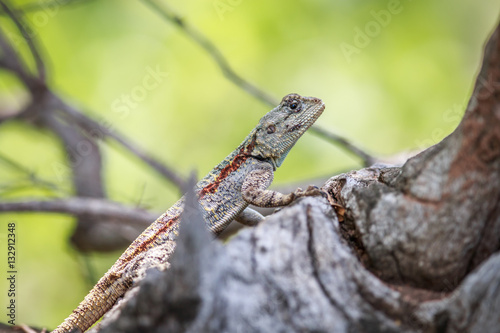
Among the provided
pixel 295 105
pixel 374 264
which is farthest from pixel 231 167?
pixel 374 264

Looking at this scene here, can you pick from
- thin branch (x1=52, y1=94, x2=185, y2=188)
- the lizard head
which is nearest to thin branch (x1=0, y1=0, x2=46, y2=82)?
thin branch (x1=52, y1=94, x2=185, y2=188)

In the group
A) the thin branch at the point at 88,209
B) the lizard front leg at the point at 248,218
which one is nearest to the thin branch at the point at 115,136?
the thin branch at the point at 88,209

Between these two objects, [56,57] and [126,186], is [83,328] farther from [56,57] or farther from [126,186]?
[56,57]

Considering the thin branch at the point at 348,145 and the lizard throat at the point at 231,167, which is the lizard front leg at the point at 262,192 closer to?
the lizard throat at the point at 231,167

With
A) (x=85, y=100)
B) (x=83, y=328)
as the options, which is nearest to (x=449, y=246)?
(x=83, y=328)

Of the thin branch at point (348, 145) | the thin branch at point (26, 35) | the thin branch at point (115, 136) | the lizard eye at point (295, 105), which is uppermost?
the thin branch at point (26, 35)

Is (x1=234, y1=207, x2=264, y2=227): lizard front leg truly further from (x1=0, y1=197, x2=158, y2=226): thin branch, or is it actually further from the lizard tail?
(x1=0, y1=197, x2=158, y2=226): thin branch

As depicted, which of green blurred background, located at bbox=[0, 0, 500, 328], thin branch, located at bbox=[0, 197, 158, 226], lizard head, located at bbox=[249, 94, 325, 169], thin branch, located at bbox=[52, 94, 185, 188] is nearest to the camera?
lizard head, located at bbox=[249, 94, 325, 169]

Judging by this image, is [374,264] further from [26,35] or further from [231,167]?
[26,35]
